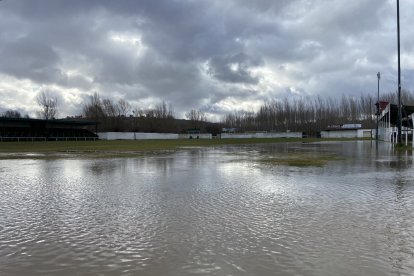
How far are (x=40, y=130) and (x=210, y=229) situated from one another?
82.6 metres

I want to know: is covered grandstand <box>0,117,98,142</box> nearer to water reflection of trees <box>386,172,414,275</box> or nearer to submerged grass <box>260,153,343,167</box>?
submerged grass <box>260,153,343,167</box>

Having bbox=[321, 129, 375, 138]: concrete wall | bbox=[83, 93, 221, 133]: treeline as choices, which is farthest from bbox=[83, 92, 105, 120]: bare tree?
bbox=[321, 129, 375, 138]: concrete wall

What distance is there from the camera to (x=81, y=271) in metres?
4.57

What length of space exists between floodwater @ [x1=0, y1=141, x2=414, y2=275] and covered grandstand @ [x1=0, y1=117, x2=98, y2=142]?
70.8 metres

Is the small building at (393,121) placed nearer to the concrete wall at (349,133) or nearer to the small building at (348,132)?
the concrete wall at (349,133)

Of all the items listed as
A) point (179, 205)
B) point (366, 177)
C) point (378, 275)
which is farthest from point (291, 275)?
point (366, 177)

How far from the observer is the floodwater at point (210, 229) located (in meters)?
4.71

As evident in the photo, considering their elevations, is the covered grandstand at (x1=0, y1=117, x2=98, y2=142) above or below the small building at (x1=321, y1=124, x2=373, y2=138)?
above

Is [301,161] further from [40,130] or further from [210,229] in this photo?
[40,130]

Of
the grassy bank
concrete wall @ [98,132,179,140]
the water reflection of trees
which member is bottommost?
the grassy bank

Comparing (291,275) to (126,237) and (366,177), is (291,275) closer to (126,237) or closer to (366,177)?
(126,237)

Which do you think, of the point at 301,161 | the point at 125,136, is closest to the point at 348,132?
the point at 125,136

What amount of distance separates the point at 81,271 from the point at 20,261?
984 millimetres

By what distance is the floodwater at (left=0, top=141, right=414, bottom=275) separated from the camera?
4715mm
